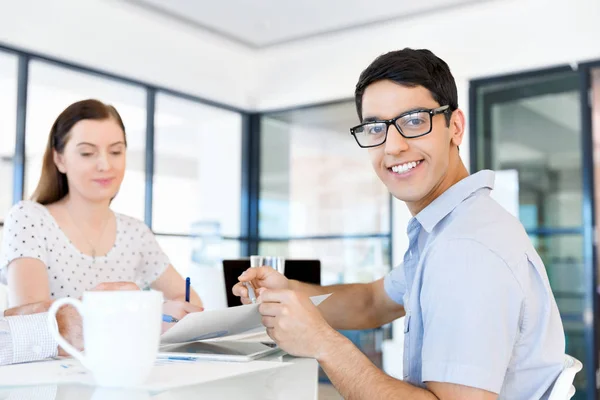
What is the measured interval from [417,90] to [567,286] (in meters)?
3.67

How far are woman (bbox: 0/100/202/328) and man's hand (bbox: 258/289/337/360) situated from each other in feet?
3.56

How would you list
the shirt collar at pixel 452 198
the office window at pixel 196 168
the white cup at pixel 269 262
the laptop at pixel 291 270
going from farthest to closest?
the office window at pixel 196 168 → the laptop at pixel 291 270 → the white cup at pixel 269 262 → the shirt collar at pixel 452 198

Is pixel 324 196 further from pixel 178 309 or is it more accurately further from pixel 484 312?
pixel 484 312

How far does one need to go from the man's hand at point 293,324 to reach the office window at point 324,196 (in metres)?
4.41

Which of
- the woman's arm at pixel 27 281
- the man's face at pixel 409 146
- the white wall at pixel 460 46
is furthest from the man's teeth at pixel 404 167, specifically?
the white wall at pixel 460 46

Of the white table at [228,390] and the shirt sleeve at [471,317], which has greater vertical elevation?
the shirt sleeve at [471,317]

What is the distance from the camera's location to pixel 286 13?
5.26m

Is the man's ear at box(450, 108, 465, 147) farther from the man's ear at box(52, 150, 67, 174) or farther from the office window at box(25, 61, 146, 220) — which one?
the office window at box(25, 61, 146, 220)

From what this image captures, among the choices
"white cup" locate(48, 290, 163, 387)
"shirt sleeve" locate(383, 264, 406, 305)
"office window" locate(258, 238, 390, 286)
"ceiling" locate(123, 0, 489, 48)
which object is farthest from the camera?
"office window" locate(258, 238, 390, 286)

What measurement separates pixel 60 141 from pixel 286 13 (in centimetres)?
329

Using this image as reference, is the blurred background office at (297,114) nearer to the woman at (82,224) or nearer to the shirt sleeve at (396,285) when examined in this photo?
the woman at (82,224)

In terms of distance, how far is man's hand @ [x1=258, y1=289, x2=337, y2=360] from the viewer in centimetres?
118

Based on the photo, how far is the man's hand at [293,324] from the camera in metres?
1.18

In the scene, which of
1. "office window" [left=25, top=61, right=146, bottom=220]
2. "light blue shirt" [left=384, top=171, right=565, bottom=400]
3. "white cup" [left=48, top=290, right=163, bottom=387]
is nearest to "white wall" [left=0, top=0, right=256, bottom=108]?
"office window" [left=25, top=61, right=146, bottom=220]
